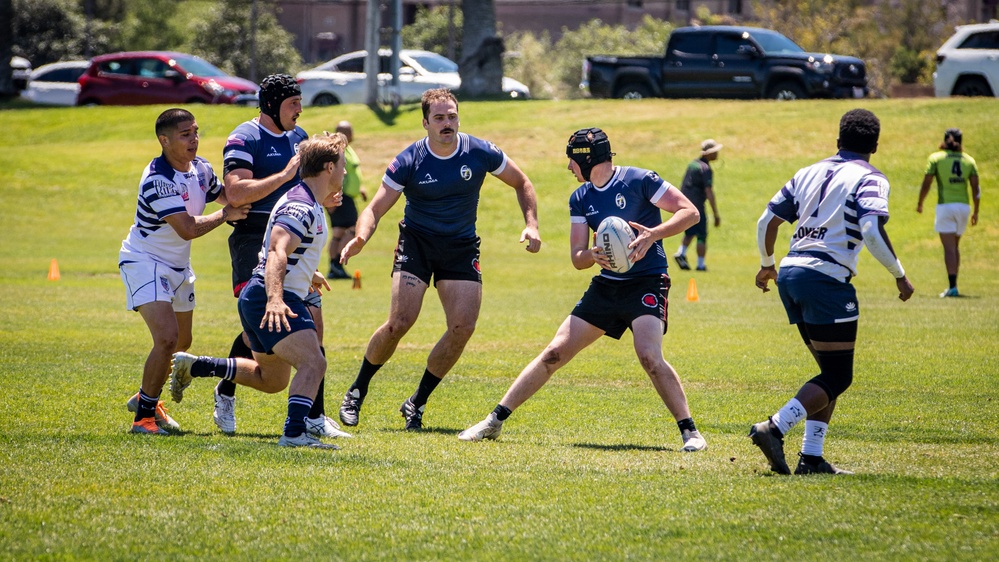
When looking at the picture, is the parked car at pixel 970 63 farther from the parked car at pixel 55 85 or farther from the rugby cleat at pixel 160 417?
the parked car at pixel 55 85

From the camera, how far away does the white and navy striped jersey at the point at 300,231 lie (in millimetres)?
6438

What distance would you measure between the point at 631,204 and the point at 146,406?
10.9 ft

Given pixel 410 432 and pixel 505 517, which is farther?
pixel 410 432

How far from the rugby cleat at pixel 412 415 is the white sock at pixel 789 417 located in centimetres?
264

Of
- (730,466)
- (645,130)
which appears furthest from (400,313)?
(645,130)

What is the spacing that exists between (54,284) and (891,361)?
40.4 feet

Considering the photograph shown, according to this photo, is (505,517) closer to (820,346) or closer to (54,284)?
(820,346)

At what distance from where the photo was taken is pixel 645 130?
1180 inches

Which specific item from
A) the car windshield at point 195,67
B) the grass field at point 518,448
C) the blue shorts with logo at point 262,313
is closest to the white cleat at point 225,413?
the grass field at point 518,448

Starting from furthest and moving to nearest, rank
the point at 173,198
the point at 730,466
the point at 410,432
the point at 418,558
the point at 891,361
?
1. the point at 891,361
2. the point at 410,432
3. the point at 173,198
4. the point at 730,466
5. the point at 418,558

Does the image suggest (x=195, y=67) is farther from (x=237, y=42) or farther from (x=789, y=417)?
(x=789, y=417)

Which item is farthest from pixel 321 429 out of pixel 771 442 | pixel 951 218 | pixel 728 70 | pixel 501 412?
pixel 728 70

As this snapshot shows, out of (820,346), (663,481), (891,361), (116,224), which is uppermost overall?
(820,346)

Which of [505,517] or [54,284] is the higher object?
[505,517]
